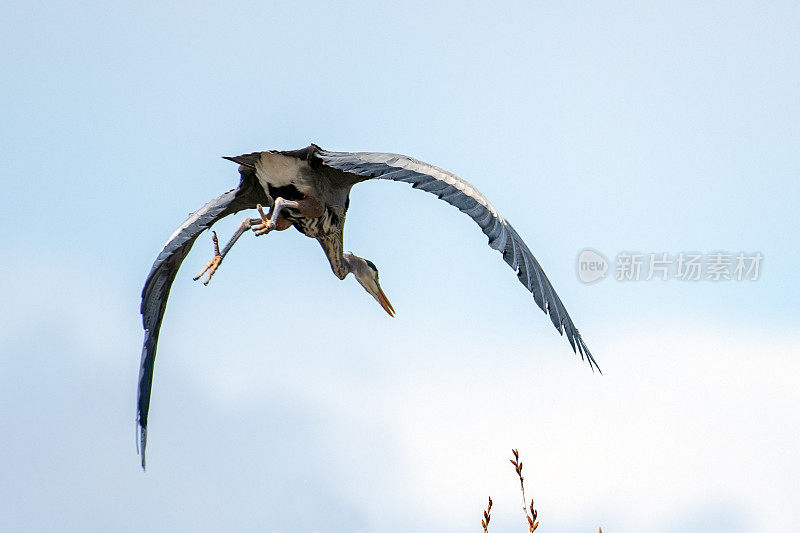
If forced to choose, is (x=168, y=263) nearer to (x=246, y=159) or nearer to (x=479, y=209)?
(x=246, y=159)

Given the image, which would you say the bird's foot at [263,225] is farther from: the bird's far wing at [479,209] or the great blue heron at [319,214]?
the bird's far wing at [479,209]

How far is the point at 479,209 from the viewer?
271 inches

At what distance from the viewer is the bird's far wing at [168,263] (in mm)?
8438

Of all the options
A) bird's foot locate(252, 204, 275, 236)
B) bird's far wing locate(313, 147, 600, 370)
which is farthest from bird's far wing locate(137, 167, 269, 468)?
bird's far wing locate(313, 147, 600, 370)

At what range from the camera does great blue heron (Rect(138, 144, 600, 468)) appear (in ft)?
22.4

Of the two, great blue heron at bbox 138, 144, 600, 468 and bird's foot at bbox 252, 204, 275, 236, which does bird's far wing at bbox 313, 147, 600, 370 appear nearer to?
great blue heron at bbox 138, 144, 600, 468

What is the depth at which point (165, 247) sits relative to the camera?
8547mm

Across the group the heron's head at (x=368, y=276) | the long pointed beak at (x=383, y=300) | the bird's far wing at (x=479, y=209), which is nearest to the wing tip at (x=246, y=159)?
the bird's far wing at (x=479, y=209)

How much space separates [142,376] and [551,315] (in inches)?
173

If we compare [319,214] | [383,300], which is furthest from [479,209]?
[383,300]

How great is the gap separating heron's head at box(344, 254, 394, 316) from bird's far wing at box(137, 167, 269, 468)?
1.02m

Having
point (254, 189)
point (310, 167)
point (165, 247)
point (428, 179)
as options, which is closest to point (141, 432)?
point (165, 247)

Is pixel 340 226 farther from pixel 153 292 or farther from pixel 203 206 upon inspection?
pixel 153 292

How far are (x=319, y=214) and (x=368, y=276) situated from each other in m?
1.41
